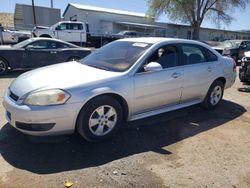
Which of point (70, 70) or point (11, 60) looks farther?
point (11, 60)

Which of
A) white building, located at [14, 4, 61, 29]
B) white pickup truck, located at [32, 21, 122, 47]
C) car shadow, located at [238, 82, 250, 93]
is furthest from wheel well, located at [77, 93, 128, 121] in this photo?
white building, located at [14, 4, 61, 29]

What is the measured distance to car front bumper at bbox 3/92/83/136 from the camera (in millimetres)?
3381

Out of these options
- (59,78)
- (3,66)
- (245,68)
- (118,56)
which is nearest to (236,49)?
(245,68)

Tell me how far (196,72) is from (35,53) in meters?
6.49

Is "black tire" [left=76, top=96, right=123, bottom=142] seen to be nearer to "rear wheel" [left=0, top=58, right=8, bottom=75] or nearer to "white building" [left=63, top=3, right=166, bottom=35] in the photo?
"rear wheel" [left=0, top=58, right=8, bottom=75]

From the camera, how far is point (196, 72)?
16.7ft

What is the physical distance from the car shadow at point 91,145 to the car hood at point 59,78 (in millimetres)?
754

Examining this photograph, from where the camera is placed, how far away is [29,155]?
137 inches

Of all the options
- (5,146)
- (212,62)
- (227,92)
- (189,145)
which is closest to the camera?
(5,146)

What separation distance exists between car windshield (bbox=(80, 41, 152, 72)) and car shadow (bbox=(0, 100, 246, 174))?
42.8 inches

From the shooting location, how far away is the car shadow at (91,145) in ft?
11.0

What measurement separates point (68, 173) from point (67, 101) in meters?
0.91

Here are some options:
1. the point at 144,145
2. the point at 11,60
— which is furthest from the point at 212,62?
the point at 11,60

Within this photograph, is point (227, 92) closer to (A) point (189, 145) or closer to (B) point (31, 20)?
(A) point (189, 145)
